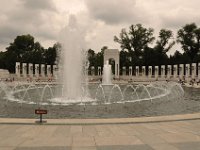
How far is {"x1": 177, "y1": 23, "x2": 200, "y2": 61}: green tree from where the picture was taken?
9719 cm

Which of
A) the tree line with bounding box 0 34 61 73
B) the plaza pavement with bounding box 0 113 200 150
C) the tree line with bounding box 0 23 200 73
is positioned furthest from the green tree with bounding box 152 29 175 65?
the plaza pavement with bounding box 0 113 200 150

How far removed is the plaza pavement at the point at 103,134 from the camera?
9610 mm

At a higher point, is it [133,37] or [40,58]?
[133,37]

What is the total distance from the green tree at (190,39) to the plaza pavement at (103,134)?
86386 millimetres

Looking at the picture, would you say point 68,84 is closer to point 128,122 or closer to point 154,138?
point 128,122

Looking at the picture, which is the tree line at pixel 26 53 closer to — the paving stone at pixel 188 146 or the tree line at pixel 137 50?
the tree line at pixel 137 50

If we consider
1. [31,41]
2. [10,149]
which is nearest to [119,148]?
[10,149]

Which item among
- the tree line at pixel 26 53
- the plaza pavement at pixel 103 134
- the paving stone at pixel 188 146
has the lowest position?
the plaza pavement at pixel 103 134

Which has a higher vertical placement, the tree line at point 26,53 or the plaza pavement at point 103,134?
the tree line at point 26,53

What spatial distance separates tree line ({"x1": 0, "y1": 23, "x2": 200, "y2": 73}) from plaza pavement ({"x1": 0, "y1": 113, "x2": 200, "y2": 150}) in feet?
271

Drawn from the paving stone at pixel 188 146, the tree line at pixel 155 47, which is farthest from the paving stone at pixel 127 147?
the tree line at pixel 155 47

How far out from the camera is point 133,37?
105812mm

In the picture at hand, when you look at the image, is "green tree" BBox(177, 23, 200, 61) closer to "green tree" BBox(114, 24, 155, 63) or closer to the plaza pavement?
"green tree" BBox(114, 24, 155, 63)

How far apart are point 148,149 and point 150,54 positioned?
303ft
